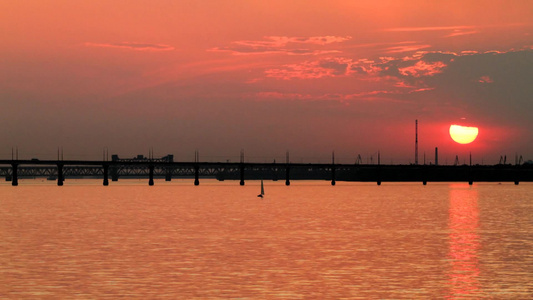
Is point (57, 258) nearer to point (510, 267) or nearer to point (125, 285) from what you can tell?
point (125, 285)

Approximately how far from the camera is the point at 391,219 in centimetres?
8725

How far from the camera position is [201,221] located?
8212cm

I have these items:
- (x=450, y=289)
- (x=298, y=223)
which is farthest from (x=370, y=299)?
(x=298, y=223)

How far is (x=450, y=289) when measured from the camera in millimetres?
32688

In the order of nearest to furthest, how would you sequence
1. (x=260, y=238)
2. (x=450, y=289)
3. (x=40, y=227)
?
1. (x=450, y=289)
2. (x=260, y=238)
3. (x=40, y=227)

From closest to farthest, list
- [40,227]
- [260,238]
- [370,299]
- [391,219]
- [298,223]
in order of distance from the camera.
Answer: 1. [370,299]
2. [260,238]
3. [40,227]
4. [298,223]
5. [391,219]

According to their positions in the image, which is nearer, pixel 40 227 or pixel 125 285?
pixel 125 285

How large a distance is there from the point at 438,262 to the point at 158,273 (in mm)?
16006

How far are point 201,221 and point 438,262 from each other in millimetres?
42644

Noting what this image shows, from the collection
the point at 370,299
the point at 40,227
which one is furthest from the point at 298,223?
the point at 370,299

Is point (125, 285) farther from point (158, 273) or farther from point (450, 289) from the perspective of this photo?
point (450, 289)

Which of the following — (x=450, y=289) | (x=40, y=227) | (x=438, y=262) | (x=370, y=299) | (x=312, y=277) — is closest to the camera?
(x=370, y=299)

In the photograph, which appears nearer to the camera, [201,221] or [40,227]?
[40,227]

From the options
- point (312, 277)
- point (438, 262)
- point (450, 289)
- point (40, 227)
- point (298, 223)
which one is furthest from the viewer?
point (298, 223)
